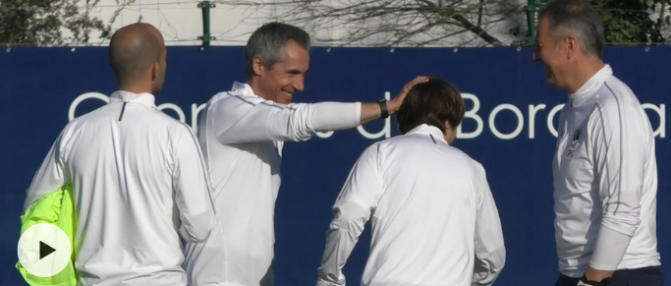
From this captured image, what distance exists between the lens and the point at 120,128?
134 inches

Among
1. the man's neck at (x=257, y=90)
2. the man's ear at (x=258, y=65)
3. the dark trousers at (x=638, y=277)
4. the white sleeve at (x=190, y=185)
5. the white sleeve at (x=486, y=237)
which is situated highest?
the man's ear at (x=258, y=65)

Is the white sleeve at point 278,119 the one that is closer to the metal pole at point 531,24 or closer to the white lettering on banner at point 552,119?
the white lettering on banner at point 552,119

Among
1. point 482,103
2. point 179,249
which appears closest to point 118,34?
point 179,249

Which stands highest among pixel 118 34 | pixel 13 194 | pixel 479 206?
pixel 118 34

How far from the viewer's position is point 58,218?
3.46 meters

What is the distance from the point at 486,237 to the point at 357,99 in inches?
133

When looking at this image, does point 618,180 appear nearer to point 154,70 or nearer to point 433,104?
point 433,104

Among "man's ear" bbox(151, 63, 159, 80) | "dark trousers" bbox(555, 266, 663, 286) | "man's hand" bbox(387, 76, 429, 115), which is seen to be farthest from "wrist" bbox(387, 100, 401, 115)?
"dark trousers" bbox(555, 266, 663, 286)

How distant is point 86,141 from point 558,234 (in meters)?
1.83

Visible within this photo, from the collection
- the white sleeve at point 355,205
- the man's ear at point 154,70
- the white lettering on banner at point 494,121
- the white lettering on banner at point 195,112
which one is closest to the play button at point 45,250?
the man's ear at point 154,70

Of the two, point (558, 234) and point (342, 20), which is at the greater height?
point (342, 20)

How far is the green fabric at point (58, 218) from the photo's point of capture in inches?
135

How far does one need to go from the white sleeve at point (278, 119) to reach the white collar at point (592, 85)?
0.87m

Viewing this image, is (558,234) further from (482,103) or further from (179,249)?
(482,103)
